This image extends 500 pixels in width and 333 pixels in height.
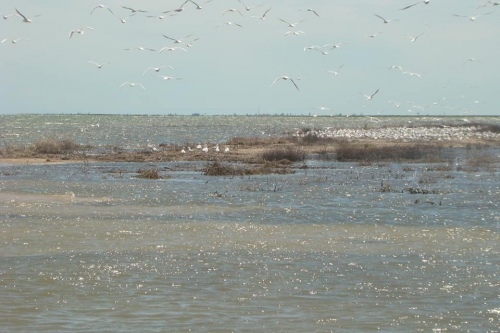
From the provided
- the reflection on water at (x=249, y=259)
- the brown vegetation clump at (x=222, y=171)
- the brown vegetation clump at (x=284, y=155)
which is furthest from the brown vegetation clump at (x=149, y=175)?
the brown vegetation clump at (x=284, y=155)

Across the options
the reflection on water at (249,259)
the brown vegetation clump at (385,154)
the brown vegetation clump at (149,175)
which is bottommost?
the reflection on water at (249,259)

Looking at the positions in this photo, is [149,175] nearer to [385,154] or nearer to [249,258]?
[385,154]

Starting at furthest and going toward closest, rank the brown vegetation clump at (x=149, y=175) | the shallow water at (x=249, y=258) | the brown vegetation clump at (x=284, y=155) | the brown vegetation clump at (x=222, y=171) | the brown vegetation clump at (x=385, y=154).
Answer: the brown vegetation clump at (x=385, y=154), the brown vegetation clump at (x=284, y=155), the brown vegetation clump at (x=222, y=171), the brown vegetation clump at (x=149, y=175), the shallow water at (x=249, y=258)

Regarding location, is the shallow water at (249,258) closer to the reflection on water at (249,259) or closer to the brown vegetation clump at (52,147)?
the reflection on water at (249,259)

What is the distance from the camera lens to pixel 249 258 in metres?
14.2

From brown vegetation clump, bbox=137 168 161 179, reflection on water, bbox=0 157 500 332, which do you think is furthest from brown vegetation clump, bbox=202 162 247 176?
reflection on water, bbox=0 157 500 332

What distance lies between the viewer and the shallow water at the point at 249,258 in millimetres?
10367

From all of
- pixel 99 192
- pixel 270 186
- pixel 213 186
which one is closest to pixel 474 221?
pixel 270 186

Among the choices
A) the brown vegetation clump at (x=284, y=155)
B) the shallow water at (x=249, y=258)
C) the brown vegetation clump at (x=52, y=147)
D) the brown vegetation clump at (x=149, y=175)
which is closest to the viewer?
the shallow water at (x=249, y=258)

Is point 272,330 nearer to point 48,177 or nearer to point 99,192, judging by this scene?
point 99,192

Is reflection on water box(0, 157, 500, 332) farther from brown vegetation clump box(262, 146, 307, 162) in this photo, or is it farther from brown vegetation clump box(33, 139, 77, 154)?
brown vegetation clump box(33, 139, 77, 154)

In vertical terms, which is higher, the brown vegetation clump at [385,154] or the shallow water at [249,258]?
the brown vegetation clump at [385,154]

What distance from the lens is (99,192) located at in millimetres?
25422

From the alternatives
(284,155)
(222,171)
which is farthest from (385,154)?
(222,171)
